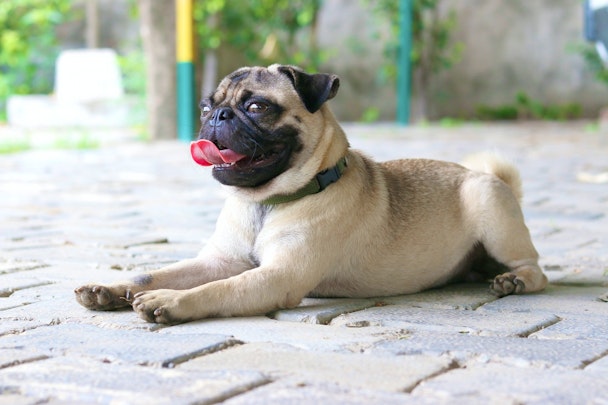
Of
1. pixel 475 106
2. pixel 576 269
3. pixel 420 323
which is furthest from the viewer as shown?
pixel 475 106

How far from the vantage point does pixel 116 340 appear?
2889 millimetres

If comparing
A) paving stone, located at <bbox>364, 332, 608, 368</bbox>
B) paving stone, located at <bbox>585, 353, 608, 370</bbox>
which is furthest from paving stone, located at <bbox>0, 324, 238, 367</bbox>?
paving stone, located at <bbox>585, 353, 608, 370</bbox>

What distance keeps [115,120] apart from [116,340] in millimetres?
14249

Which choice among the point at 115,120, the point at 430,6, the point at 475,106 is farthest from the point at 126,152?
the point at 475,106

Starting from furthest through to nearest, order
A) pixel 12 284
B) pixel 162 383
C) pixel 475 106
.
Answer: pixel 475 106, pixel 12 284, pixel 162 383

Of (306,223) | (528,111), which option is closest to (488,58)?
(528,111)

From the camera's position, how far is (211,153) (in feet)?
11.5

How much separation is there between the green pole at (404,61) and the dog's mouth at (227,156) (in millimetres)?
12277

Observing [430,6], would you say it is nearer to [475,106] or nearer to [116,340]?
[475,106]

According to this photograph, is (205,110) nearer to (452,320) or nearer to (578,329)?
(452,320)

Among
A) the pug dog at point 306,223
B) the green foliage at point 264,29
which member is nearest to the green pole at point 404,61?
the green foliage at point 264,29

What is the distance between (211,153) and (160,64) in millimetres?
9420

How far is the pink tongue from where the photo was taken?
11.4 feet

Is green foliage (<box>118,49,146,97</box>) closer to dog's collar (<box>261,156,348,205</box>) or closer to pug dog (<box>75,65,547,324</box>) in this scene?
pug dog (<box>75,65,547,324</box>)
